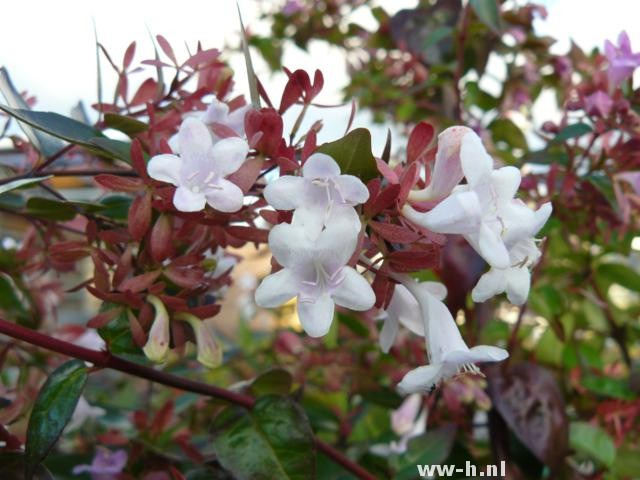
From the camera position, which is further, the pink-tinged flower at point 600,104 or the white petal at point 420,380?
the pink-tinged flower at point 600,104

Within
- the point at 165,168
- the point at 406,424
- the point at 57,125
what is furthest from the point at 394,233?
the point at 406,424

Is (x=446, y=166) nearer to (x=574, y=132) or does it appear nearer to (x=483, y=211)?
(x=483, y=211)

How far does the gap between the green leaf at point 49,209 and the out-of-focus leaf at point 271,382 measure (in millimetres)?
216

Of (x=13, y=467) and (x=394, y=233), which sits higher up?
(x=394, y=233)

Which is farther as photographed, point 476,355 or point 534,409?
point 534,409

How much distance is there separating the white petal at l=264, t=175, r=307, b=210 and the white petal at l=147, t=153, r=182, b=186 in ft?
0.21

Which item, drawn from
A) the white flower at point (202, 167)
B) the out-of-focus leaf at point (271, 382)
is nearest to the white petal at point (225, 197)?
the white flower at point (202, 167)

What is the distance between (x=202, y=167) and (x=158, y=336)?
0.42ft

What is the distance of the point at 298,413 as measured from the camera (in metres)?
0.47

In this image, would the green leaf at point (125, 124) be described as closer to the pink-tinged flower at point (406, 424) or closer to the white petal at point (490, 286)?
the white petal at point (490, 286)

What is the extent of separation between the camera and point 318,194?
0.36m

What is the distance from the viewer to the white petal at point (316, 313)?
14.0 inches

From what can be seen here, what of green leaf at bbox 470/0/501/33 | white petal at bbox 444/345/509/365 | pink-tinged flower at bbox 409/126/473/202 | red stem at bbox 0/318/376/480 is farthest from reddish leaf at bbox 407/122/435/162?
green leaf at bbox 470/0/501/33

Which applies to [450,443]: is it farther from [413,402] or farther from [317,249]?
[317,249]
